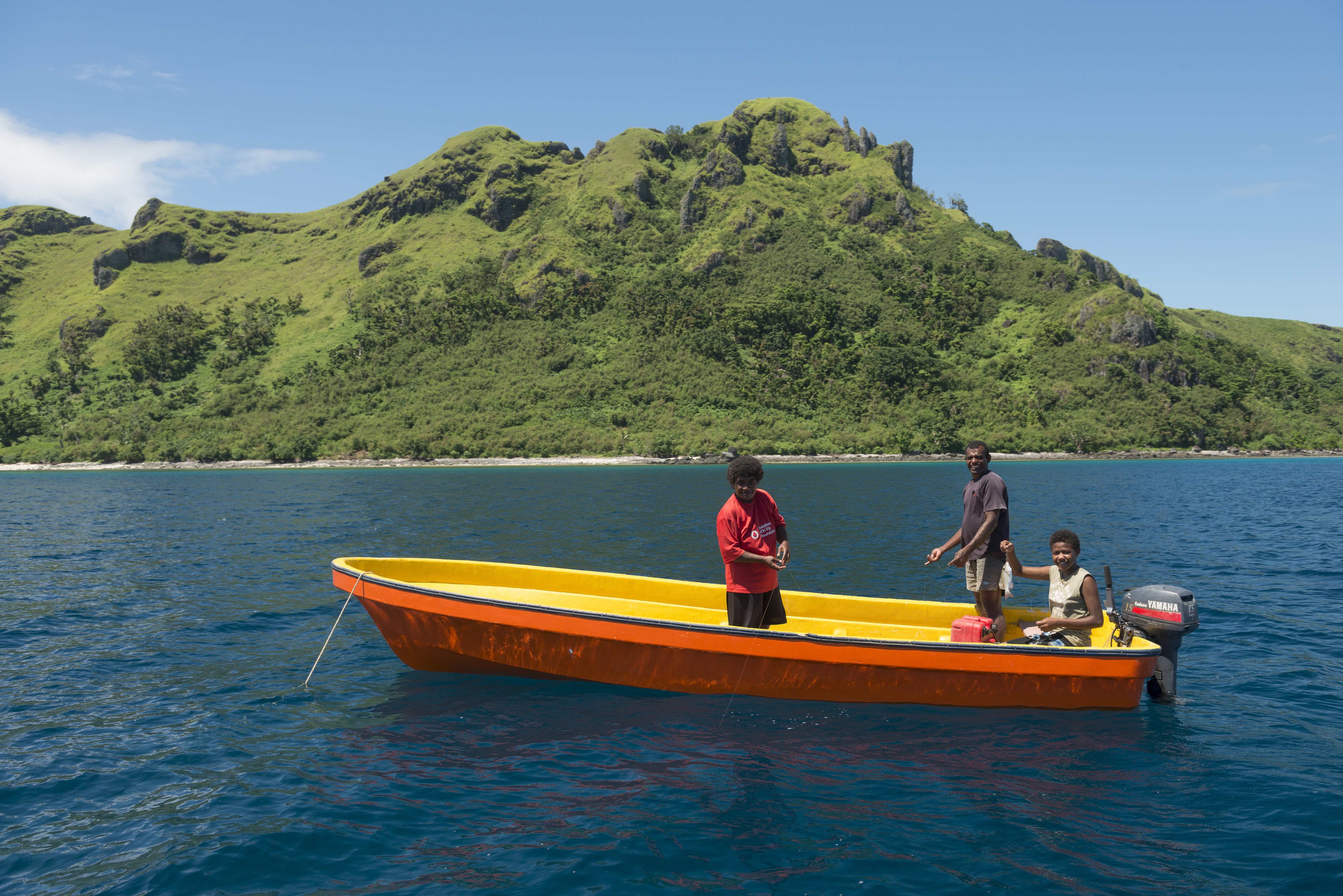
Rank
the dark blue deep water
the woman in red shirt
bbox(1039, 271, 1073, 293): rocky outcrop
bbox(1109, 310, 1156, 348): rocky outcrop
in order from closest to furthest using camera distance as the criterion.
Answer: the dark blue deep water < the woman in red shirt < bbox(1109, 310, 1156, 348): rocky outcrop < bbox(1039, 271, 1073, 293): rocky outcrop

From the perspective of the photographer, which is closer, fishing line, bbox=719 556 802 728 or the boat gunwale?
Answer: the boat gunwale

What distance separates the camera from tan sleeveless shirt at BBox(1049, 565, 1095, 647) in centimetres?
876

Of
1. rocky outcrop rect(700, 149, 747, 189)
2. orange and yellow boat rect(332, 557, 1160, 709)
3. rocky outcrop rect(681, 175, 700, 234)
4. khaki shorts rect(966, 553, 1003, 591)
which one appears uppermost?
rocky outcrop rect(700, 149, 747, 189)

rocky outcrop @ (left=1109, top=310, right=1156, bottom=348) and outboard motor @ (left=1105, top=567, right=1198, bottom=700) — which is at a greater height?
rocky outcrop @ (left=1109, top=310, right=1156, bottom=348)

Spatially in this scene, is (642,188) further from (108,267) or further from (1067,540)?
(1067,540)

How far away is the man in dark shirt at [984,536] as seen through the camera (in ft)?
29.2

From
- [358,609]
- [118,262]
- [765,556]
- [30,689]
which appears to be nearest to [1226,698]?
[765,556]

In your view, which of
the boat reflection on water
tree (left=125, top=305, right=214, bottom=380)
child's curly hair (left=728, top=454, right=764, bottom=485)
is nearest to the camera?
the boat reflection on water

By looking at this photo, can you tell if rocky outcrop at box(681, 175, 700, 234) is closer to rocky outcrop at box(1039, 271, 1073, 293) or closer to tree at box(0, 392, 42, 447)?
rocky outcrop at box(1039, 271, 1073, 293)

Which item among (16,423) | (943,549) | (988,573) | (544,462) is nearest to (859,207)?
(544,462)

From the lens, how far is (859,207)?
189625 millimetres

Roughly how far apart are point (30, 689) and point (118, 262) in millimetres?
238064

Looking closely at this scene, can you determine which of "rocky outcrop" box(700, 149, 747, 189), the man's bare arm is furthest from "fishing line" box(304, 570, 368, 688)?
"rocky outcrop" box(700, 149, 747, 189)

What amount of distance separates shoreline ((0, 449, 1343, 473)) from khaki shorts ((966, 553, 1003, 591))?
93.2 metres
